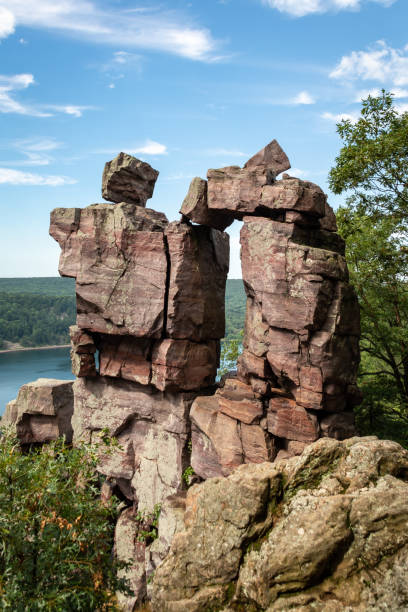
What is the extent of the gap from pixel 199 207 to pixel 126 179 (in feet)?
14.2

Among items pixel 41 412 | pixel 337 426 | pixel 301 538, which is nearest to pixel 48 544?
pixel 301 538

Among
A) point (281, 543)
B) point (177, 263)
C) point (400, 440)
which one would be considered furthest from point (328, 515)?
point (400, 440)

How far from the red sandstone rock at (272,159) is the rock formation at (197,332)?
0.04m

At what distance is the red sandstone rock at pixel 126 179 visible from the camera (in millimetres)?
16484

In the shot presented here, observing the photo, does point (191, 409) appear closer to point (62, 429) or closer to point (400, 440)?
point (400, 440)

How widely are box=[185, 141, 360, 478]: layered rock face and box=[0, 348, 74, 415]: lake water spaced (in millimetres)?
45916

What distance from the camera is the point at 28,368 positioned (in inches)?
2724

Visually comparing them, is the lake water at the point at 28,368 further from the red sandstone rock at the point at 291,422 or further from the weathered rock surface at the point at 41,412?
the red sandstone rock at the point at 291,422

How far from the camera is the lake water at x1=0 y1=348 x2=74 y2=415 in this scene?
5922cm

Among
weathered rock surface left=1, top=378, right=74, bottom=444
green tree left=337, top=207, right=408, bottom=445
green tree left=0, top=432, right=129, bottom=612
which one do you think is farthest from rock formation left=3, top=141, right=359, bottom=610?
weathered rock surface left=1, top=378, right=74, bottom=444

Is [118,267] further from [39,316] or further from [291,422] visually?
[39,316]

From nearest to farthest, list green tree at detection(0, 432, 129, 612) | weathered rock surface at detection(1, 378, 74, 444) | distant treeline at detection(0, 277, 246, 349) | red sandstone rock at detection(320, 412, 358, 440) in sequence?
green tree at detection(0, 432, 129, 612) → red sandstone rock at detection(320, 412, 358, 440) → weathered rock surface at detection(1, 378, 74, 444) → distant treeline at detection(0, 277, 246, 349)

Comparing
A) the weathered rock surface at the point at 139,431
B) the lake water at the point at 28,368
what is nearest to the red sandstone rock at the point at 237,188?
the weathered rock surface at the point at 139,431

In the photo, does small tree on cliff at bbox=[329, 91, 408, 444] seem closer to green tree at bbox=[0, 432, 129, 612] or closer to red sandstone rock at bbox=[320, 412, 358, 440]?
→ red sandstone rock at bbox=[320, 412, 358, 440]
